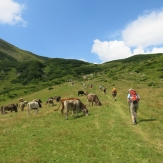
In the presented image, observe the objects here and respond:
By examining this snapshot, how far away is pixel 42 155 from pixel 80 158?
2.54 meters

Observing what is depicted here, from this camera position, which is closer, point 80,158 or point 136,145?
point 80,158

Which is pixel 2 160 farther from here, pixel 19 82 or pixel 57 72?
pixel 57 72

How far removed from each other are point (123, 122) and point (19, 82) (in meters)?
152

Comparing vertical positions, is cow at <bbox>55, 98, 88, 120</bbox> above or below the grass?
above

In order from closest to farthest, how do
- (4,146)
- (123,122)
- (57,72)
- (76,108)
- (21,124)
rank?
(4,146) → (123,122) → (21,124) → (76,108) → (57,72)

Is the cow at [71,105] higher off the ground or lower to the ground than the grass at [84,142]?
higher

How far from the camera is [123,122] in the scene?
2214 cm

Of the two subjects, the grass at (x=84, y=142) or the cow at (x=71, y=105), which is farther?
the cow at (x=71, y=105)

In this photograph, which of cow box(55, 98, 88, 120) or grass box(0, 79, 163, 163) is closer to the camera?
grass box(0, 79, 163, 163)

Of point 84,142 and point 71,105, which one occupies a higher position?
point 71,105

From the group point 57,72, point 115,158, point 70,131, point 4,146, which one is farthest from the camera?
point 57,72

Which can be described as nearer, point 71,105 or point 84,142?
point 84,142

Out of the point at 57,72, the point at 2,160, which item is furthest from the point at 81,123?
the point at 57,72

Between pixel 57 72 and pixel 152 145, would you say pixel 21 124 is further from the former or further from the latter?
pixel 57 72
